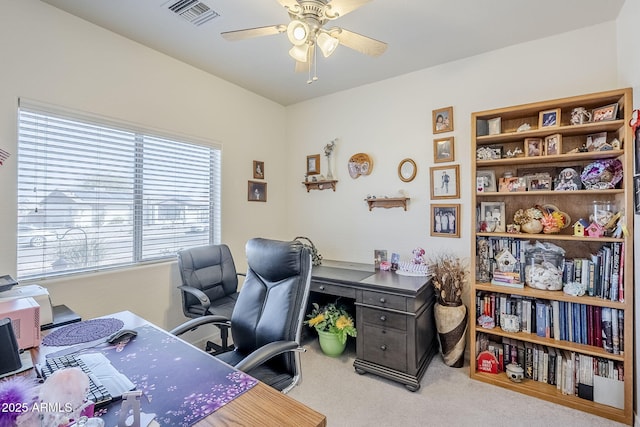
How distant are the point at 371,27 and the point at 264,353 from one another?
7.42 feet

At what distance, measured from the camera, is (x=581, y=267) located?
2.07 metres

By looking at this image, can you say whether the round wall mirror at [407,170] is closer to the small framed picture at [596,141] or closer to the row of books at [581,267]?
the row of books at [581,267]

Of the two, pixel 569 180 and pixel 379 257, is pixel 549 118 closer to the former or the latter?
pixel 569 180

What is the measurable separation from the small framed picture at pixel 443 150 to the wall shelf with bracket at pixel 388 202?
471mm

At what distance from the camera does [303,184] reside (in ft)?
12.2

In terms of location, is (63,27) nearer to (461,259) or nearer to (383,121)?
(383,121)

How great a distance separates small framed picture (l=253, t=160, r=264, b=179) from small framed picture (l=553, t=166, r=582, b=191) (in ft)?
9.07

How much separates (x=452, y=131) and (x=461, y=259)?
45.7 inches

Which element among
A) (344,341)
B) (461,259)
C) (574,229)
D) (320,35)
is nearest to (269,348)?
(344,341)

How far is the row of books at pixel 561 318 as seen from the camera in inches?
76.2

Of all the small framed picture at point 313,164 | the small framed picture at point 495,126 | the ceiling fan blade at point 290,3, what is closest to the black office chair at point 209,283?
the small framed picture at point 313,164

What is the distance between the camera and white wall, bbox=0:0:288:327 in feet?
6.11

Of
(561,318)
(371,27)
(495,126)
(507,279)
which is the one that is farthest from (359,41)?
(561,318)

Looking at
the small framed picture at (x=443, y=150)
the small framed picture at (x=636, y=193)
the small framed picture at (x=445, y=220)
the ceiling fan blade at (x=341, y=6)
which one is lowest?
the small framed picture at (x=445, y=220)
